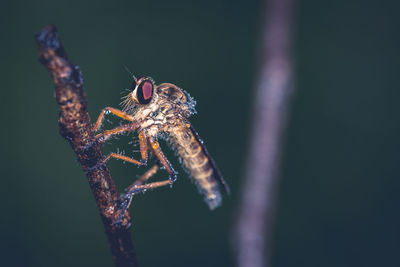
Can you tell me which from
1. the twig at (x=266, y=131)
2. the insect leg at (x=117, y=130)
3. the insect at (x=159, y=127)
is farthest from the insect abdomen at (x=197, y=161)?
the twig at (x=266, y=131)

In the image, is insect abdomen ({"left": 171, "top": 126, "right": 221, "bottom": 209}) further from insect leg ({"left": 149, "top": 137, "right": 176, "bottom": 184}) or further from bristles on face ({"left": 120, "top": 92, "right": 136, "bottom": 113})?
bristles on face ({"left": 120, "top": 92, "right": 136, "bottom": 113})

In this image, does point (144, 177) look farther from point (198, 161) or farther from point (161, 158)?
point (198, 161)

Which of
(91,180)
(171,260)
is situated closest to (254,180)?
(91,180)

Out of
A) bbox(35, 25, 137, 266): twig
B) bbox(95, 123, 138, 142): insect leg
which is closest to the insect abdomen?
bbox(95, 123, 138, 142): insect leg

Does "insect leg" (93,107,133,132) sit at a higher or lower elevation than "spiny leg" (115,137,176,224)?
higher

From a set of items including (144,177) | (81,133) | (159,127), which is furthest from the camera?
(159,127)

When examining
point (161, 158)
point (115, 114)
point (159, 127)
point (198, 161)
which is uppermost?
point (115, 114)

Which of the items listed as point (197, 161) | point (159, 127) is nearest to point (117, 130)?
point (159, 127)
